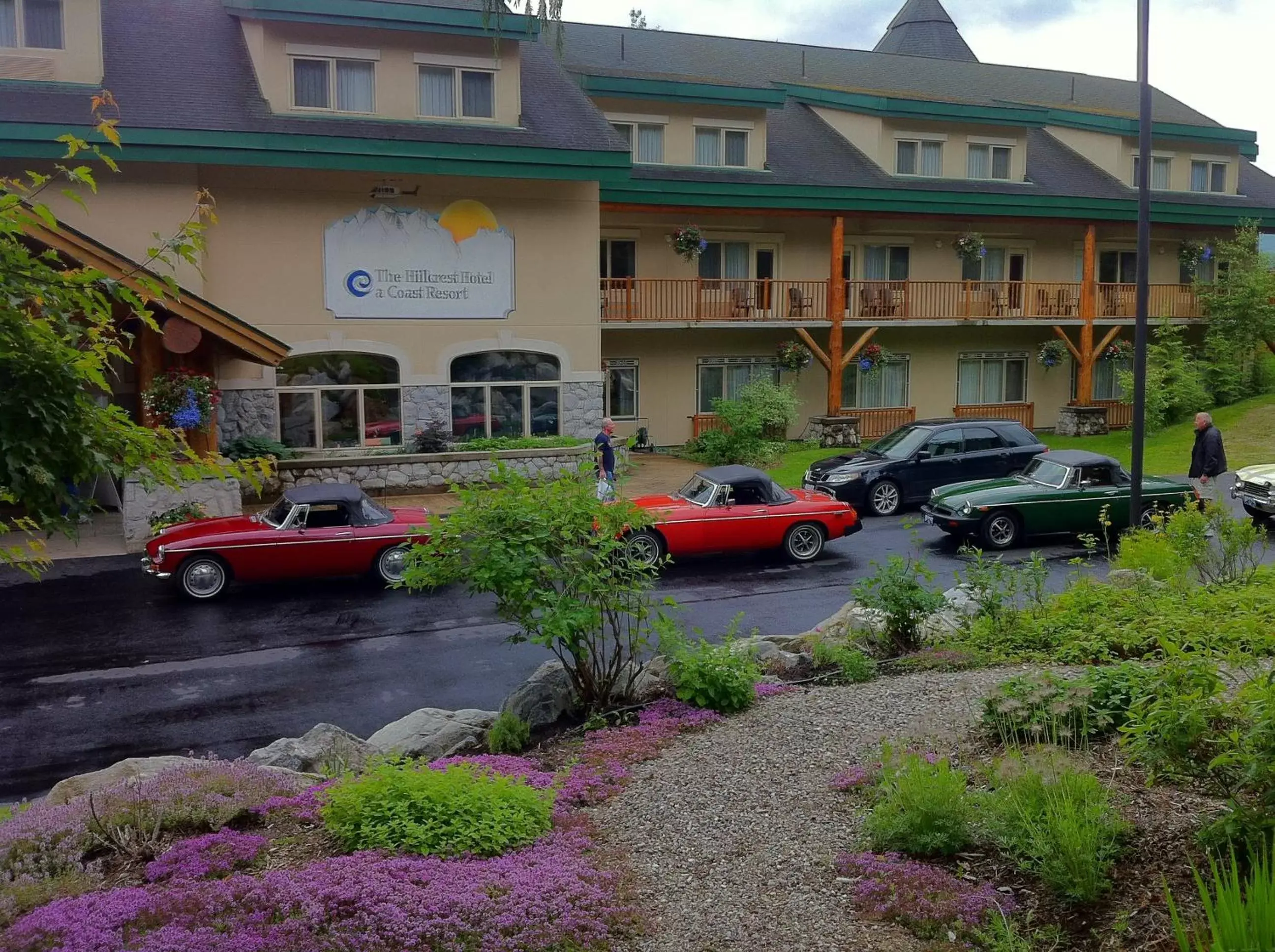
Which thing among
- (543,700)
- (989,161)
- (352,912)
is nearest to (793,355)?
(989,161)

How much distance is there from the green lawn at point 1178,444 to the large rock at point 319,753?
13870mm

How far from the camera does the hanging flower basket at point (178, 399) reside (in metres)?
15.8

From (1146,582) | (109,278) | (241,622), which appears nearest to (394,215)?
(241,622)

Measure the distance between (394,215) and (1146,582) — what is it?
15652mm

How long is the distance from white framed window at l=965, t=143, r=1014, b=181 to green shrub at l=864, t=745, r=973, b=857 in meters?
26.7

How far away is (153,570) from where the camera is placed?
Answer: 513 inches

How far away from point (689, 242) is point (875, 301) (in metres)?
5.51

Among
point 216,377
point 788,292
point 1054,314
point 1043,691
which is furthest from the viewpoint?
point 1054,314

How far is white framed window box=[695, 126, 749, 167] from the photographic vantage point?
86.9ft

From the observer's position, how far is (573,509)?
816 cm

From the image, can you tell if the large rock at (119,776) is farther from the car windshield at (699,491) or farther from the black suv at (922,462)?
the black suv at (922,462)

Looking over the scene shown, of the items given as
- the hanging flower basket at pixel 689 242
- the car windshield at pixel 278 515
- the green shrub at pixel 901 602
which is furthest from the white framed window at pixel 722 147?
the green shrub at pixel 901 602

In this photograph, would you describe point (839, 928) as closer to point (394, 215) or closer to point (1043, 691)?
point (1043, 691)

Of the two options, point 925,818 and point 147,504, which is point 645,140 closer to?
point 147,504
